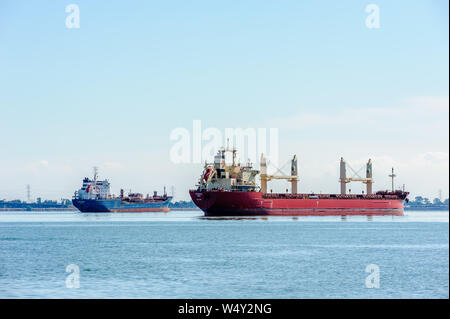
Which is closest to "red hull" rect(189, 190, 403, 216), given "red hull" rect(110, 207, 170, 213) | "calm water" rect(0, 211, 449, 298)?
"calm water" rect(0, 211, 449, 298)

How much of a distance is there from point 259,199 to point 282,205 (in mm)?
5951

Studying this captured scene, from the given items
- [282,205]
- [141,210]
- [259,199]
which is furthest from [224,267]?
[141,210]

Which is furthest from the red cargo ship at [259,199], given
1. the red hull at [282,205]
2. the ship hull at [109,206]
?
the ship hull at [109,206]

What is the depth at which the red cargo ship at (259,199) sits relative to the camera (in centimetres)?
8106

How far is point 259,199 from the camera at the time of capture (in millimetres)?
83000

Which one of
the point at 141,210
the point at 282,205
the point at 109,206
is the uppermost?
the point at 282,205

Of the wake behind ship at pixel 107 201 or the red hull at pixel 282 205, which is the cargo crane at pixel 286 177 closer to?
the red hull at pixel 282 205

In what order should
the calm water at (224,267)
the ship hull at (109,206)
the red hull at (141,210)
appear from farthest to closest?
the red hull at (141,210) < the ship hull at (109,206) < the calm water at (224,267)

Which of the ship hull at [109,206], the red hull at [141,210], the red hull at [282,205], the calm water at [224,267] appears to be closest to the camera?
the calm water at [224,267]

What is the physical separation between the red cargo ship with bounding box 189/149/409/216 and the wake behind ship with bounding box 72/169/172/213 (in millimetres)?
48132

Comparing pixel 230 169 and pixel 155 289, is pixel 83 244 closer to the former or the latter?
pixel 155 289

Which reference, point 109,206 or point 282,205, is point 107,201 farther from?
point 282,205

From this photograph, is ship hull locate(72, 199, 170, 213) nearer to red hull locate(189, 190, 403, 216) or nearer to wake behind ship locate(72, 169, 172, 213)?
wake behind ship locate(72, 169, 172, 213)
